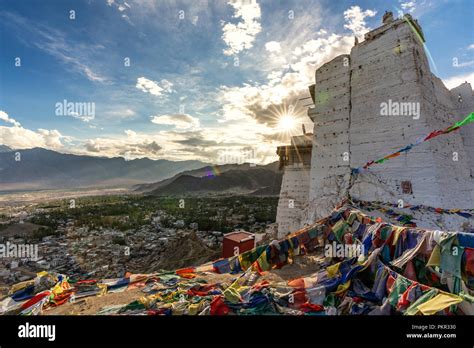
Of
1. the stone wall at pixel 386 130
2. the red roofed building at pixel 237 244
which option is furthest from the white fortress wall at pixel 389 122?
the red roofed building at pixel 237 244

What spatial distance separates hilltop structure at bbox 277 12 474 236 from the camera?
1027 centimetres

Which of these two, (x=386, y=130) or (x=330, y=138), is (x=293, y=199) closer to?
(x=330, y=138)

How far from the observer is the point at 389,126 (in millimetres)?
11078

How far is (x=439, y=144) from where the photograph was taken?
10594 millimetres

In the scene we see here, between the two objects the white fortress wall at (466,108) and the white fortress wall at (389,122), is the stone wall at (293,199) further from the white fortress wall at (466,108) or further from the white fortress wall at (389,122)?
the white fortress wall at (466,108)

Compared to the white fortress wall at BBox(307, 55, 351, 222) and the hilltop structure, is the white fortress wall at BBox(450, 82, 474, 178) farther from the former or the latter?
the white fortress wall at BBox(307, 55, 351, 222)

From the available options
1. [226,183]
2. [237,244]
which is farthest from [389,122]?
[226,183]

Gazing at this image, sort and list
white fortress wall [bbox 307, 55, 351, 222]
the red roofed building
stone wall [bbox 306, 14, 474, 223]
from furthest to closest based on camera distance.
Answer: the red roofed building, white fortress wall [bbox 307, 55, 351, 222], stone wall [bbox 306, 14, 474, 223]

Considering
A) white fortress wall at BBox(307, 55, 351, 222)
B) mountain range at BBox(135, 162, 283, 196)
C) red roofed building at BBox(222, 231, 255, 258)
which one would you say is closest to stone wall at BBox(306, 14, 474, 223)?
white fortress wall at BBox(307, 55, 351, 222)

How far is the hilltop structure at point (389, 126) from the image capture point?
10273 millimetres
